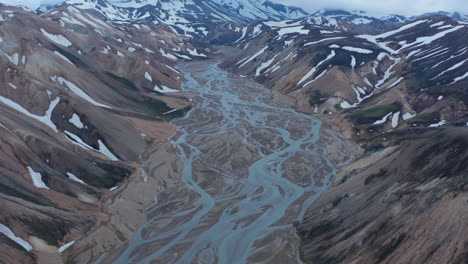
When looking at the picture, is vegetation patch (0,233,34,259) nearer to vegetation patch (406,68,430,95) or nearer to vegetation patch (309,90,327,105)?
vegetation patch (309,90,327,105)

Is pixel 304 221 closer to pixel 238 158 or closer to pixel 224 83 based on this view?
pixel 238 158

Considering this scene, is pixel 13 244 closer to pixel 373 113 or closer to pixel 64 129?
pixel 64 129

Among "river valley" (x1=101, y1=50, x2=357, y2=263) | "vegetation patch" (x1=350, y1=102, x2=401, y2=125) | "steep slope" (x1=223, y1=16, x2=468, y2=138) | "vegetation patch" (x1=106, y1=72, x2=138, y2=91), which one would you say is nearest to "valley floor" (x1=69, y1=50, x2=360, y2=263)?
"river valley" (x1=101, y1=50, x2=357, y2=263)

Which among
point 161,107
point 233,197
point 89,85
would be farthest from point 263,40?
point 233,197

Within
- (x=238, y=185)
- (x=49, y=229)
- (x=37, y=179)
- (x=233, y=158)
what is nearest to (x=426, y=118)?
(x=233, y=158)

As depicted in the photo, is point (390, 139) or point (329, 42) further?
point (329, 42)

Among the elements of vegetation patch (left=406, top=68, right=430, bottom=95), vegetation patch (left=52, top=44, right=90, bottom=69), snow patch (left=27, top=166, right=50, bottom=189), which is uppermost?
vegetation patch (left=406, top=68, right=430, bottom=95)
